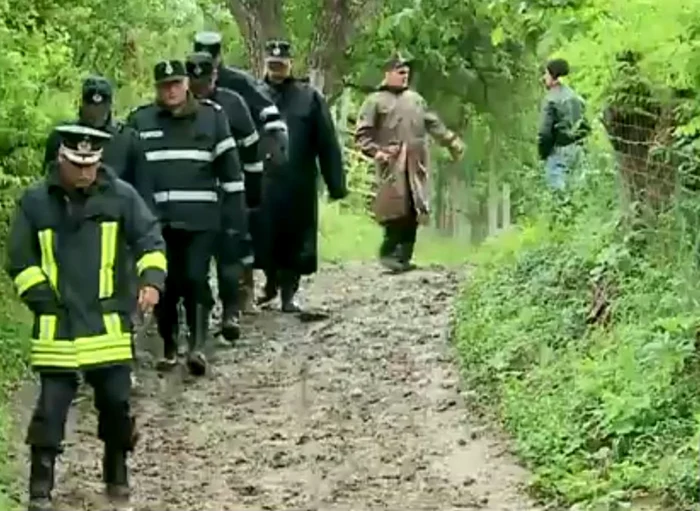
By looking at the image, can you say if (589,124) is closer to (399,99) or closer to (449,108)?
(399,99)

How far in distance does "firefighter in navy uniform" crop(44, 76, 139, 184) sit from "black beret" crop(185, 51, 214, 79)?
0.85 m

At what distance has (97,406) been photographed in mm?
8312

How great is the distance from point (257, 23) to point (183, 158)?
39.1ft

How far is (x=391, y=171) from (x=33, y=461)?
8.47 m

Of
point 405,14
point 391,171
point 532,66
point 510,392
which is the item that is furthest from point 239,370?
point 532,66

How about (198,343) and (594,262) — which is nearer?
(594,262)

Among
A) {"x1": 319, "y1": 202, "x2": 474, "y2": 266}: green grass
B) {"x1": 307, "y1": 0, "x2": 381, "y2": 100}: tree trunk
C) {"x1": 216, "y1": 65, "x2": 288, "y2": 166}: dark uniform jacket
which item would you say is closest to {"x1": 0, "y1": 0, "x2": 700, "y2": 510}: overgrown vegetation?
{"x1": 216, "y1": 65, "x2": 288, "y2": 166}: dark uniform jacket

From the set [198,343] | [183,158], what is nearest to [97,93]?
[183,158]

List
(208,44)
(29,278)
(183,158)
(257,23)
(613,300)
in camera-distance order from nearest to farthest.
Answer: (29,278) < (613,300) < (183,158) < (208,44) < (257,23)

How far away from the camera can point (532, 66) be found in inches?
1212

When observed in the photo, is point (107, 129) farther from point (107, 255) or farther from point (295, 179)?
point (295, 179)

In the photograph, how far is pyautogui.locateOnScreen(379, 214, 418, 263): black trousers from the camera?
1638cm

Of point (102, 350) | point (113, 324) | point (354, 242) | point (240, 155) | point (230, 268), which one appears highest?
point (240, 155)

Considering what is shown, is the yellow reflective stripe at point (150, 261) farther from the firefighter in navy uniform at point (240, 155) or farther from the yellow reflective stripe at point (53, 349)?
the firefighter in navy uniform at point (240, 155)
